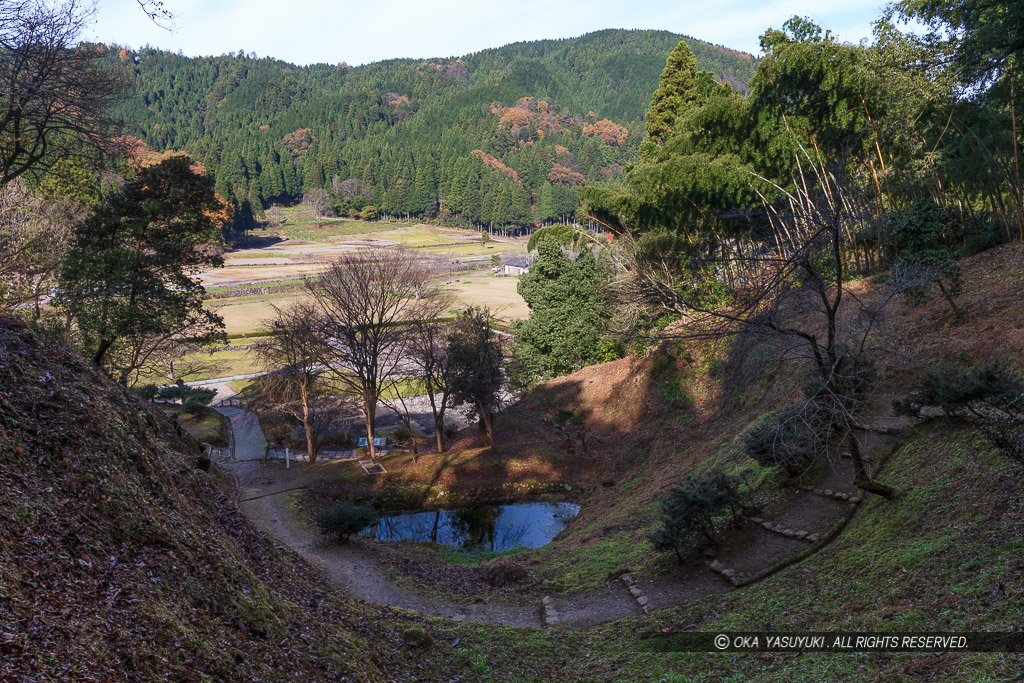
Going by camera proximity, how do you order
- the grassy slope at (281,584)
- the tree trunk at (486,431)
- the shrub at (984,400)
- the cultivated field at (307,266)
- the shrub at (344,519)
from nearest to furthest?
the grassy slope at (281,584) < the shrub at (984,400) < the shrub at (344,519) < the tree trunk at (486,431) < the cultivated field at (307,266)

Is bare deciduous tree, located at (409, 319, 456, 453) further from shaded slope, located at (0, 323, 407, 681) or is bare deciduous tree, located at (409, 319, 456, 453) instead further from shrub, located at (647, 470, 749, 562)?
shaded slope, located at (0, 323, 407, 681)

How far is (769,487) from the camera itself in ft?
41.9

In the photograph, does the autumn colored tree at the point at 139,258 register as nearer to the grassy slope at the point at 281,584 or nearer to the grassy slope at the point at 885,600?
the grassy slope at the point at 281,584

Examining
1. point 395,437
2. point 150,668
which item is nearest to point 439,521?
point 395,437

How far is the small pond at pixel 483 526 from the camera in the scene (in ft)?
61.0

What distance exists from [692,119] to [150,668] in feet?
85.6

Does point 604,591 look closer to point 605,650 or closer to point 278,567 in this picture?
point 605,650

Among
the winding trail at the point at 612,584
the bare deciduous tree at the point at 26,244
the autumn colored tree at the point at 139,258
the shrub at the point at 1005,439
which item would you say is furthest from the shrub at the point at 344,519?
the bare deciduous tree at the point at 26,244

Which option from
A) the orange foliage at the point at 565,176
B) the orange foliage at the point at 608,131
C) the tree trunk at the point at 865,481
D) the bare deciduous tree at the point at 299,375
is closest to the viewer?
the tree trunk at the point at 865,481

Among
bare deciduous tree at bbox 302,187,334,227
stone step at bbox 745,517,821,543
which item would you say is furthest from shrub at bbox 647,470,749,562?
bare deciduous tree at bbox 302,187,334,227

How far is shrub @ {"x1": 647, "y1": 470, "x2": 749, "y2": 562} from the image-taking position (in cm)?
1090

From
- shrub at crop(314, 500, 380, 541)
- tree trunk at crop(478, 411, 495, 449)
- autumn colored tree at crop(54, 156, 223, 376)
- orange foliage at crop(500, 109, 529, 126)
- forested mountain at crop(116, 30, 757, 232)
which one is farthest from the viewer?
orange foliage at crop(500, 109, 529, 126)

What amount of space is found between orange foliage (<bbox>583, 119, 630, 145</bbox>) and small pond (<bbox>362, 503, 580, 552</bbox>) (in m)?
160

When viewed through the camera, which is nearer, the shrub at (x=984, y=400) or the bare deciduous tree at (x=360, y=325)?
the shrub at (x=984, y=400)
